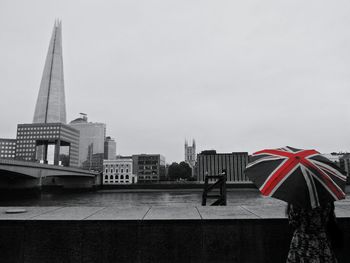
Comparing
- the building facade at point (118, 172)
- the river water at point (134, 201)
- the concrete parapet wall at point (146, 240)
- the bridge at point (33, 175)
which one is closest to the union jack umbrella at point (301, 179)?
the concrete parapet wall at point (146, 240)

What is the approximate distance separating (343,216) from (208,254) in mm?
2323

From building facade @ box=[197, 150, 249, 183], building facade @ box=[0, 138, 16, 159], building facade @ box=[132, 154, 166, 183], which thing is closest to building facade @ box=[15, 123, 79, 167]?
building facade @ box=[0, 138, 16, 159]

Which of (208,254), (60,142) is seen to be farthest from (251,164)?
(60,142)

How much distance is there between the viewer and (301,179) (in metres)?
3.09

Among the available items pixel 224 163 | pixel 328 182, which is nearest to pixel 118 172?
pixel 224 163

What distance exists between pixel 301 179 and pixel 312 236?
26.0 inches

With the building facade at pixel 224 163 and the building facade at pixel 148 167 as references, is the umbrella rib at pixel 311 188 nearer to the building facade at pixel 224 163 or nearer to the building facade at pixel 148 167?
the building facade at pixel 148 167

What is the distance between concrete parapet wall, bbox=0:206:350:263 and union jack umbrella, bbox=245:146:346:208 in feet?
5.55

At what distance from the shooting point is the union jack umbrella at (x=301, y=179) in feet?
9.89

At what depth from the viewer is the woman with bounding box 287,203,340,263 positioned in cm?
316

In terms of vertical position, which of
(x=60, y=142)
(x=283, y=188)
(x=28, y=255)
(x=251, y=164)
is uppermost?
(x=60, y=142)

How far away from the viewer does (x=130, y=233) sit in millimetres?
4684

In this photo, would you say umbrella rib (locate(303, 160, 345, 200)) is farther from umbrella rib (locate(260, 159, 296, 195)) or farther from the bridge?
the bridge

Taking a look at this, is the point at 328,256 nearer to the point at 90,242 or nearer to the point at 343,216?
the point at 343,216
